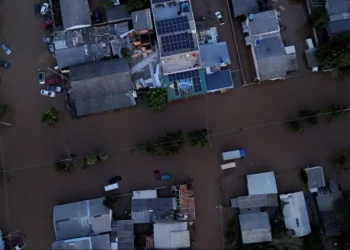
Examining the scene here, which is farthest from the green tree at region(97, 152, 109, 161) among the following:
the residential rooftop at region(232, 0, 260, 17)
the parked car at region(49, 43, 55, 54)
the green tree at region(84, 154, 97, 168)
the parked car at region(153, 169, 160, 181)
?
the residential rooftop at region(232, 0, 260, 17)

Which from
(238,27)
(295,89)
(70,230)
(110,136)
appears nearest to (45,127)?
(110,136)

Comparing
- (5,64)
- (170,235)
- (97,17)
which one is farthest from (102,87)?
(170,235)

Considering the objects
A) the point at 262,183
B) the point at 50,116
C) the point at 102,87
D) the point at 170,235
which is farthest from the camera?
the point at 102,87

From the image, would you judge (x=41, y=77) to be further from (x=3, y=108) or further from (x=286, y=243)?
(x=286, y=243)

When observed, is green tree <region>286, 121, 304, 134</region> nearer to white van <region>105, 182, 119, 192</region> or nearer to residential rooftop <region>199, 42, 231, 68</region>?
residential rooftop <region>199, 42, 231, 68</region>

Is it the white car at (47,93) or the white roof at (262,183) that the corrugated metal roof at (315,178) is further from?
the white car at (47,93)

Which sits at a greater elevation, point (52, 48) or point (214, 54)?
point (52, 48)
